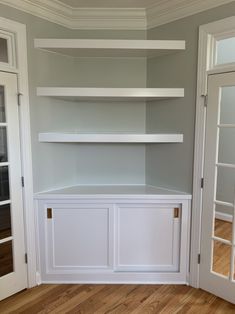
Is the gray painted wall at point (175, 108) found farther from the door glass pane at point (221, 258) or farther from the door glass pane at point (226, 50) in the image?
the door glass pane at point (221, 258)

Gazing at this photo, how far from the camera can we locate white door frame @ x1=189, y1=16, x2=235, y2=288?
7.39ft

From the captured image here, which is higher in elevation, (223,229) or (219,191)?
(219,191)

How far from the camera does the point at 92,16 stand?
2.67 metres

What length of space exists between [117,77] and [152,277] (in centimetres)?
214

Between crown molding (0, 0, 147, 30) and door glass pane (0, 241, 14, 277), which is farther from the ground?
crown molding (0, 0, 147, 30)

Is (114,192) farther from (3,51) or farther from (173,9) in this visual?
(173,9)

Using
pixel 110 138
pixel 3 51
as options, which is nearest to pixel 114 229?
pixel 110 138

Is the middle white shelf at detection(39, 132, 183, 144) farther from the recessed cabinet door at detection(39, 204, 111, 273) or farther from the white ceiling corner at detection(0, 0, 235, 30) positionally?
the white ceiling corner at detection(0, 0, 235, 30)

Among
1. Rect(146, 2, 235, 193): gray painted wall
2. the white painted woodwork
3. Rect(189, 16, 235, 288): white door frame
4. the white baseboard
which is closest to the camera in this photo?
Rect(189, 16, 235, 288): white door frame

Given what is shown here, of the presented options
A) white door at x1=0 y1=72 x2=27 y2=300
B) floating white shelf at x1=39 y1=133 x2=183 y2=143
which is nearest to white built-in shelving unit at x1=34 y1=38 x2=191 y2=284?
floating white shelf at x1=39 y1=133 x2=183 y2=143

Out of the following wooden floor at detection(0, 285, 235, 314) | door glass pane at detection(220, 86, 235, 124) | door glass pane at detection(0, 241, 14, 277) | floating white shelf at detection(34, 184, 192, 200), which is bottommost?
wooden floor at detection(0, 285, 235, 314)

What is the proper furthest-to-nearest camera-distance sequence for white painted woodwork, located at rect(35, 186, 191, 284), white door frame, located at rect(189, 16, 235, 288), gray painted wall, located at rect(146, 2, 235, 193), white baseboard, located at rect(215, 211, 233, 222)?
1. white painted woodwork, located at rect(35, 186, 191, 284)
2. gray painted wall, located at rect(146, 2, 235, 193)
3. white baseboard, located at rect(215, 211, 233, 222)
4. white door frame, located at rect(189, 16, 235, 288)

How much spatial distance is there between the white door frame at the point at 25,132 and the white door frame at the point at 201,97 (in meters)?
1.60

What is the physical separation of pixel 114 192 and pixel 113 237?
451mm
